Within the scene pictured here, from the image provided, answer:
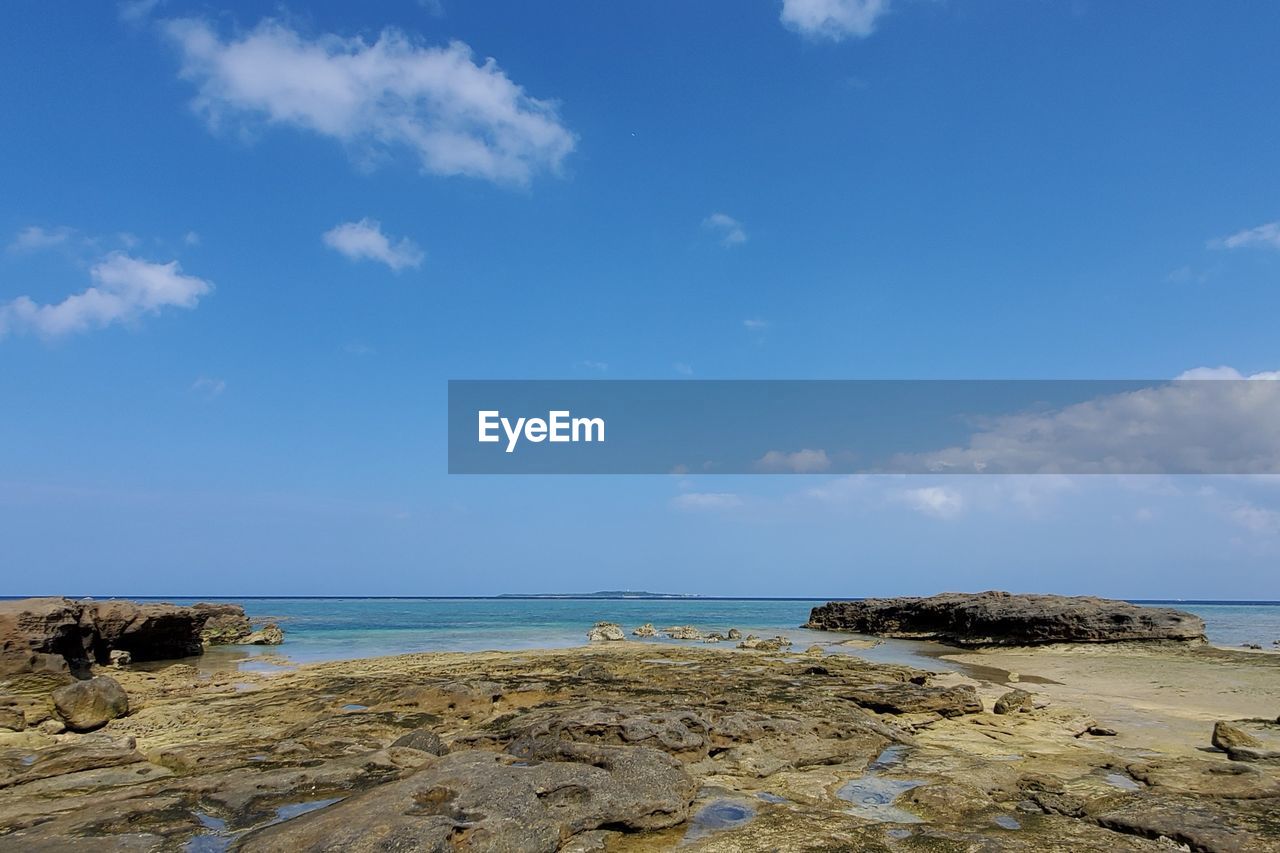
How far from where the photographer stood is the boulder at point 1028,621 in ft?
124

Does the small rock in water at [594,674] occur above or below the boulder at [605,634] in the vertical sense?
above

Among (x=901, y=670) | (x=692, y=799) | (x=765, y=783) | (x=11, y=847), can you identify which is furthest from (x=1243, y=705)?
(x=11, y=847)

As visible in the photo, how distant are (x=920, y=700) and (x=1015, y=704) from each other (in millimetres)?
2270

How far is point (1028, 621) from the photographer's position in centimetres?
4162

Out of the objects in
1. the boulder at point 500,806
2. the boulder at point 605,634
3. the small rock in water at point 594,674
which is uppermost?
the boulder at point 500,806

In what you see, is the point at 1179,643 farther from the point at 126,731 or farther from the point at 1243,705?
the point at 126,731

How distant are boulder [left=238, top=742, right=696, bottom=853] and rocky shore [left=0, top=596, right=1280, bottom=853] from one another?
29mm

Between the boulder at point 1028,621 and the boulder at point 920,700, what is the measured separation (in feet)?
99.6

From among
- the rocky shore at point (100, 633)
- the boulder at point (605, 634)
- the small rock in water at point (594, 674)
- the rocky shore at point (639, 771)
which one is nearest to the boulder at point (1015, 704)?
the rocky shore at point (639, 771)

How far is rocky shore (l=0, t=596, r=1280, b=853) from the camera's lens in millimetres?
6844

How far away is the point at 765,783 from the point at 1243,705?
15772 millimetres

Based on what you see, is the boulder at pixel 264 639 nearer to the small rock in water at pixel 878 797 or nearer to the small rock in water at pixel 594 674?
the small rock in water at pixel 594 674

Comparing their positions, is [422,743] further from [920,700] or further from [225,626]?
[225,626]

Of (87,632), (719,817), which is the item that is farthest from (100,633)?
(719,817)
